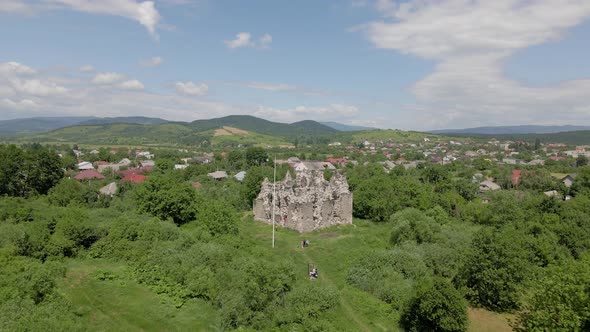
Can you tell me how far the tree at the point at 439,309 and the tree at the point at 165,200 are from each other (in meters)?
27.8

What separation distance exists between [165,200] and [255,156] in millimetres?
62624

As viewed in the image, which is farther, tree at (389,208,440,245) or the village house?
the village house

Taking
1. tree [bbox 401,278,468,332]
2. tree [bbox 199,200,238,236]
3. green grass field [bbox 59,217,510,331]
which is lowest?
green grass field [bbox 59,217,510,331]

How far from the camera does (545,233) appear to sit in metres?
36.0

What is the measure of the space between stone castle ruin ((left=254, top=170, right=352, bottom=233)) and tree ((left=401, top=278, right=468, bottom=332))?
1923 centimetres

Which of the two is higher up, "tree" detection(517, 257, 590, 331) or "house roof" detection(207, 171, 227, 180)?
"tree" detection(517, 257, 590, 331)

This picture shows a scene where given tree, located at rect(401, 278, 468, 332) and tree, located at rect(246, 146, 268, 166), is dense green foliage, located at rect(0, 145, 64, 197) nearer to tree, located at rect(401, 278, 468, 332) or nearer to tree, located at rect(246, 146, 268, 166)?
tree, located at rect(246, 146, 268, 166)

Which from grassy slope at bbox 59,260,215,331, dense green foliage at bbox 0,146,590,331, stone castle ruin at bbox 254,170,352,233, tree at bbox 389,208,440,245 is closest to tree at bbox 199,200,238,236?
dense green foliage at bbox 0,146,590,331

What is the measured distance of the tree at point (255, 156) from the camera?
334 feet

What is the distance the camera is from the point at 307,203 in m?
39.8

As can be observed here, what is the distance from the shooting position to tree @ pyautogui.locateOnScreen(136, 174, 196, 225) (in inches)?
1582

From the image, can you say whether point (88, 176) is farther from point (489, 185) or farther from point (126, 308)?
point (489, 185)

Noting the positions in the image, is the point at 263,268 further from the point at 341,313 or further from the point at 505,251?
the point at 505,251

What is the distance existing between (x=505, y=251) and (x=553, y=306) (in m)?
6.23
